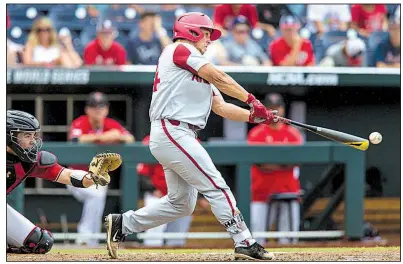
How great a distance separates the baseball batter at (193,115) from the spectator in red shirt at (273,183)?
2867 mm

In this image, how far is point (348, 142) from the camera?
5.69 meters

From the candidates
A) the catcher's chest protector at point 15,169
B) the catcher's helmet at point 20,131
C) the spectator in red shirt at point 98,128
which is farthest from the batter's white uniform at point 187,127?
the spectator in red shirt at point 98,128

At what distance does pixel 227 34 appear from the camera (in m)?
9.38

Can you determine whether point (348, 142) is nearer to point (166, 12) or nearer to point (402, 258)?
point (402, 258)

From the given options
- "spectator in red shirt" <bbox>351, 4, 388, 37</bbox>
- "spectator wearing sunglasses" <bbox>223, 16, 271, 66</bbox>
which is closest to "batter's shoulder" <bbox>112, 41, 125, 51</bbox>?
"spectator wearing sunglasses" <bbox>223, 16, 271, 66</bbox>

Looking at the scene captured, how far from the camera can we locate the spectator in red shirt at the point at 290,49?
29.9 feet

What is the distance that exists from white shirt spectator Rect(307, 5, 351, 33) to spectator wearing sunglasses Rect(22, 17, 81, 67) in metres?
2.46

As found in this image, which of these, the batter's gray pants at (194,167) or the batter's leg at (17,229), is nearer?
the batter's gray pants at (194,167)

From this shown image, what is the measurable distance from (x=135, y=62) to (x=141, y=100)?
15.3 inches

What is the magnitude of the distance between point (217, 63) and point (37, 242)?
11.6 ft

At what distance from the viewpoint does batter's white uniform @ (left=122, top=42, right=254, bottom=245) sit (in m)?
5.25

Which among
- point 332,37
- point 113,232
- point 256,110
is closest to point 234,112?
point 256,110

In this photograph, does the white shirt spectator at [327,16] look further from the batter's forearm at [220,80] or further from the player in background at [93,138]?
the batter's forearm at [220,80]

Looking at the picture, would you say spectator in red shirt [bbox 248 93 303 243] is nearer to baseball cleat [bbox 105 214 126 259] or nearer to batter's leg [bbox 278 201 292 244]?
batter's leg [bbox 278 201 292 244]
